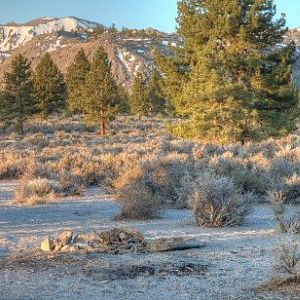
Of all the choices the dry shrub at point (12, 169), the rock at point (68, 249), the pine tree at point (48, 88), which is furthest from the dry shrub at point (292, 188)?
the pine tree at point (48, 88)

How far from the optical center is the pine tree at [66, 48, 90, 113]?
58.3 metres

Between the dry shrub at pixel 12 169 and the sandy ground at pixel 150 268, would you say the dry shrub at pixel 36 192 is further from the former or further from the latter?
the dry shrub at pixel 12 169

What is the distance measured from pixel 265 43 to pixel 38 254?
22.0 meters

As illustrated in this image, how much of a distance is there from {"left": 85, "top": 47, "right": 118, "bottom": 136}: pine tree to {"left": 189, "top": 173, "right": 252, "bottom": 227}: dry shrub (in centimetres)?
3899

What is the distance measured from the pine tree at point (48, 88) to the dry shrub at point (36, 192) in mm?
42569

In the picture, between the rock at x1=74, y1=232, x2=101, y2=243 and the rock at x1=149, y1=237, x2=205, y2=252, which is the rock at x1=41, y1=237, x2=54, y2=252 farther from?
the rock at x1=149, y1=237, x2=205, y2=252

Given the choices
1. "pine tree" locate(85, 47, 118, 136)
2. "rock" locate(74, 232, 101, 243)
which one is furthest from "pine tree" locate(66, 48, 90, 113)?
"rock" locate(74, 232, 101, 243)

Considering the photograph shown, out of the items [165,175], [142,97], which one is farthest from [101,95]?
[165,175]

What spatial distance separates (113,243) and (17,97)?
43807mm

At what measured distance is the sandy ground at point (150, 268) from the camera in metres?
6.53

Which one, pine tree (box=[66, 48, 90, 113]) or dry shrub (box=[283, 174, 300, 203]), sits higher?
pine tree (box=[66, 48, 90, 113])

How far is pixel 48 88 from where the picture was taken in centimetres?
5994

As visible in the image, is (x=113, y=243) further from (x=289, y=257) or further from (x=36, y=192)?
(x=36, y=192)

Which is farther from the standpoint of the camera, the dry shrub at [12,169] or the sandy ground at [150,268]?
the dry shrub at [12,169]
